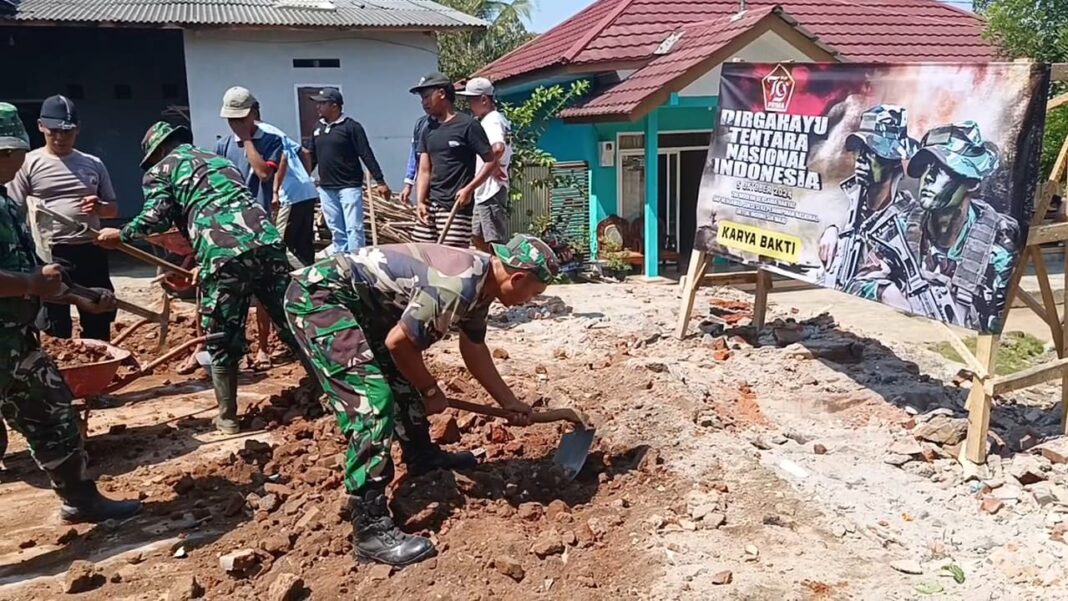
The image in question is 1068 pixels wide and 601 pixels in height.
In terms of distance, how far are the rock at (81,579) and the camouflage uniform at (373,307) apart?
3.65 ft

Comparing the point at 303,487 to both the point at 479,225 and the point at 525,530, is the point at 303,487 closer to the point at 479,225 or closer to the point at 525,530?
the point at 525,530

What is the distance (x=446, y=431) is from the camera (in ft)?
15.4

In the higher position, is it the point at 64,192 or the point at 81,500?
the point at 64,192

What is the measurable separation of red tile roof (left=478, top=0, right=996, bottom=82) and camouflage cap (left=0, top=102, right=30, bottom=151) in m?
8.83

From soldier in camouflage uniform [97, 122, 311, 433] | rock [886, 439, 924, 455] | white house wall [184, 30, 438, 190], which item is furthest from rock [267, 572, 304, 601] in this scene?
white house wall [184, 30, 438, 190]

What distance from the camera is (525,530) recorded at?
382 centimetres

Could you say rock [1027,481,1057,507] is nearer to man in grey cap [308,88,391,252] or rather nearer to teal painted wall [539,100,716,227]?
man in grey cap [308,88,391,252]

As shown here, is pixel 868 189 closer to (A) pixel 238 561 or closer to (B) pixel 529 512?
(B) pixel 529 512

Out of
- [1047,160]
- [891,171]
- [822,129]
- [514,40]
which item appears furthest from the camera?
[514,40]

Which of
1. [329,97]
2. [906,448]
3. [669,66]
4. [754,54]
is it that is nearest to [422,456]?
[906,448]

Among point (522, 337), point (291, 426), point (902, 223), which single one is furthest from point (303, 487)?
point (902, 223)

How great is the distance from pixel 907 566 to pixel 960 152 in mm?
2242

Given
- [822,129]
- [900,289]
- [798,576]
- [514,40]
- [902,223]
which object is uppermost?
[514,40]

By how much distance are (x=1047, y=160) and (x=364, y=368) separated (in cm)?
1097
